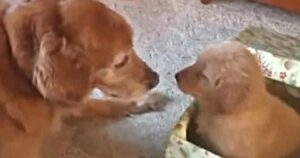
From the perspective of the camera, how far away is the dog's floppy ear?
1.54 meters

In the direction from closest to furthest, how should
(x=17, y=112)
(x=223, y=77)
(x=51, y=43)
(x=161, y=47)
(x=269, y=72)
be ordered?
(x=51, y=43)
(x=17, y=112)
(x=223, y=77)
(x=269, y=72)
(x=161, y=47)

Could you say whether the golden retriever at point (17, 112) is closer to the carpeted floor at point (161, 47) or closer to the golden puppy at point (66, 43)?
the golden puppy at point (66, 43)

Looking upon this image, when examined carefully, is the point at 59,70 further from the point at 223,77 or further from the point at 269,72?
the point at 269,72

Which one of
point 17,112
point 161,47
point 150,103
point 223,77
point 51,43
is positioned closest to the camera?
point 51,43

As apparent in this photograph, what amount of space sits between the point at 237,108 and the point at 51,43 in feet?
1.68

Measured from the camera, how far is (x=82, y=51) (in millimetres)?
1365

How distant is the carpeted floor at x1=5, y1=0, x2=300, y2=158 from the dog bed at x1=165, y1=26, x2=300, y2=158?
24 centimetres

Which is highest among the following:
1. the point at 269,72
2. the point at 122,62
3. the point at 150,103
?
the point at 122,62

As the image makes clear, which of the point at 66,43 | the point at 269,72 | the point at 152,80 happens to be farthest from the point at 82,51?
the point at 269,72

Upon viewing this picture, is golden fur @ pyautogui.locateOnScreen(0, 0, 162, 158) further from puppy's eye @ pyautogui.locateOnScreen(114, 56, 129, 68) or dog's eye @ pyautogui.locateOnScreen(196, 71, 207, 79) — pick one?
→ dog's eye @ pyautogui.locateOnScreen(196, 71, 207, 79)

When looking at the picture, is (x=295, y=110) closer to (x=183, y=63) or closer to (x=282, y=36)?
(x=282, y=36)

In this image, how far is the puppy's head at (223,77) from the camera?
1550mm

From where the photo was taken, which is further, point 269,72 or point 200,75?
point 269,72

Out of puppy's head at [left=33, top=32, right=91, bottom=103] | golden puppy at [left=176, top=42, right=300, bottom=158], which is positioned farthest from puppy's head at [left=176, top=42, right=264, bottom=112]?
puppy's head at [left=33, top=32, right=91, bottom=103]
